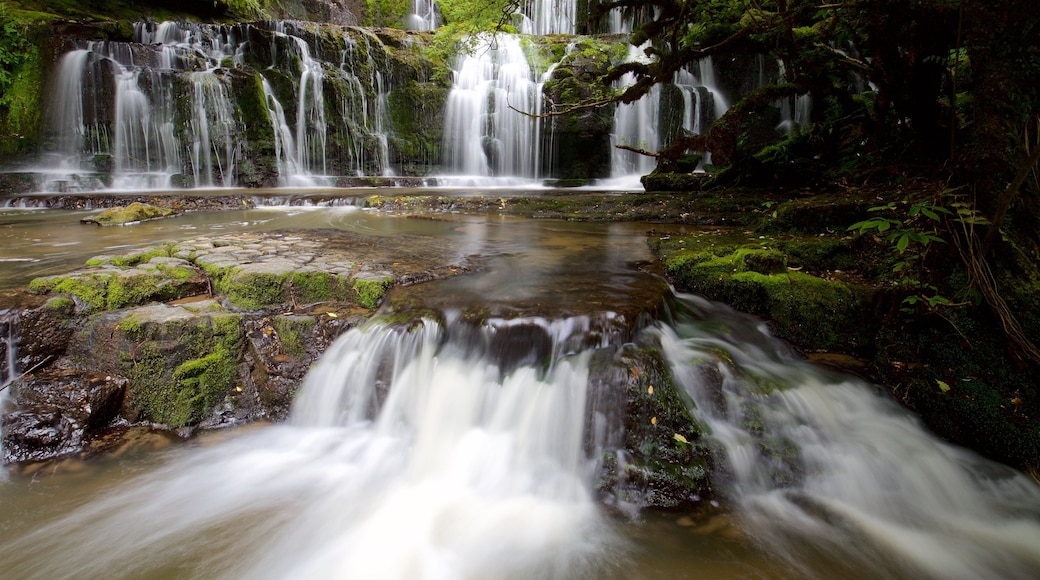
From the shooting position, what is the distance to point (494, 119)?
17.2 meters

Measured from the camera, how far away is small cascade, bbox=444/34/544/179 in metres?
17.1

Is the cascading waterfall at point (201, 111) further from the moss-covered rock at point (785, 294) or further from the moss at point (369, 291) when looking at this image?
the moss-covered rock at point (785, 294)

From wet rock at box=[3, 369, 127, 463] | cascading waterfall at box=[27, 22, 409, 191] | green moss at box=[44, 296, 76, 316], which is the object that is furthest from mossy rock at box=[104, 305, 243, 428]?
cascading waterfall at box=[27, 22, 409, 191]

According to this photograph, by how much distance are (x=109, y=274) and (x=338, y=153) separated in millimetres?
14173

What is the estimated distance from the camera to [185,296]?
3.62 meters

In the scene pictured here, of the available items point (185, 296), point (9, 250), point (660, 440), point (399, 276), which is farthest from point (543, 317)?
point (9, 250)

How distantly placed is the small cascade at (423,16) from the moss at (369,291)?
25.7 metres

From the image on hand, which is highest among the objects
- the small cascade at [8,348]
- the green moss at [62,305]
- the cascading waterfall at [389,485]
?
the green moss at [62,305]

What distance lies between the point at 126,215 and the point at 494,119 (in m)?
12.0

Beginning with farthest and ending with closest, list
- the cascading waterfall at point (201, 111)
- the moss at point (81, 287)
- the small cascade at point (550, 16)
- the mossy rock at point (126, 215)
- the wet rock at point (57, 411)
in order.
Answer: the small cascade at point (550, 16) < the cascading waterfall at point (201, 111) < the mossy rock at point (126, 215) < the moss at point (81, 287) < the wet rock at point (57, 411)

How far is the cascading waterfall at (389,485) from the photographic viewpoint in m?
2.19

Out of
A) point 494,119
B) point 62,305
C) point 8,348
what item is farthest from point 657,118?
point 8,348

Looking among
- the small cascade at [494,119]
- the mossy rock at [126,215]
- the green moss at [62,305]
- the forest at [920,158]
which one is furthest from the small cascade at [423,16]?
the green moss at [62,305]

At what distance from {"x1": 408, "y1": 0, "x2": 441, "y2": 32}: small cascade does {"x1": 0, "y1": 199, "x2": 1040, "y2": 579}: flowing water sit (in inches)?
1028
